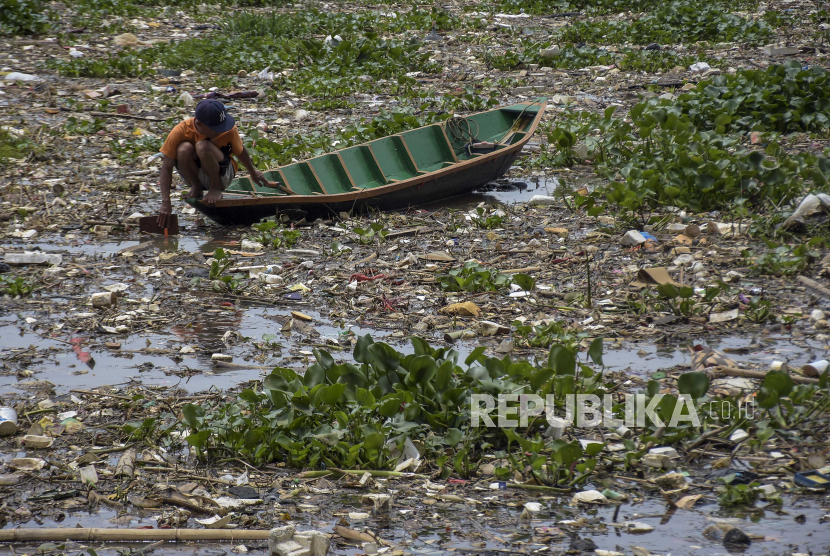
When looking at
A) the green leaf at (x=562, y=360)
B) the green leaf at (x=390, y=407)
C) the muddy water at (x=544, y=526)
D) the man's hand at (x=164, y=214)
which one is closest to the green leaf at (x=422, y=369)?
the green leaf at (x=390, y=407)

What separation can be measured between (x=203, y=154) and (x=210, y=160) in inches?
2.8

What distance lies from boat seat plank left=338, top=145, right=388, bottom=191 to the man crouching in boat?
1.15 m

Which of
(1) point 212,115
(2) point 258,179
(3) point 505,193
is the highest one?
(1) point 212,115

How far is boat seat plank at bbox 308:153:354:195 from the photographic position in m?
7.19

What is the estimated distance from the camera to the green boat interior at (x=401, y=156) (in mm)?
7078

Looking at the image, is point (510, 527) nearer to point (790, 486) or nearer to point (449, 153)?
point (790, 486)

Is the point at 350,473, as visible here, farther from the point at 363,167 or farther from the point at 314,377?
the point at 363,167

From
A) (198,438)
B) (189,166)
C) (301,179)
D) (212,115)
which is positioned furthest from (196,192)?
(198,438)

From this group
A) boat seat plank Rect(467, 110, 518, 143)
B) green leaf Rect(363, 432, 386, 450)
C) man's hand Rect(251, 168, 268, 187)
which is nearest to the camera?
green leaf Rect(363, 432, 386, 450)

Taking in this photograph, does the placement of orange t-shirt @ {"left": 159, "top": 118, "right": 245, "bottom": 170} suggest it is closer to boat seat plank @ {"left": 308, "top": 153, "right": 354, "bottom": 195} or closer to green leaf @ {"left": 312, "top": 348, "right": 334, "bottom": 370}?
boat seat plank @ {"left": 308, "top": 153, "right": 354, "bottom": 195}

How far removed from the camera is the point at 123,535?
2746 mm

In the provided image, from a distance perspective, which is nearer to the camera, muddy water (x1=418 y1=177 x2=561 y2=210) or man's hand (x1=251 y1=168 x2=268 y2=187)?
man's hand (x1=251 y1=168 x2=268 y2=187)

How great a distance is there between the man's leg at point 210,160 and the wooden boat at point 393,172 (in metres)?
0.07

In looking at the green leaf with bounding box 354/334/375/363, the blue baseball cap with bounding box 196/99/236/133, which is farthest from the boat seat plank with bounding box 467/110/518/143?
the green leaf with bounding box 354/334/375/363
